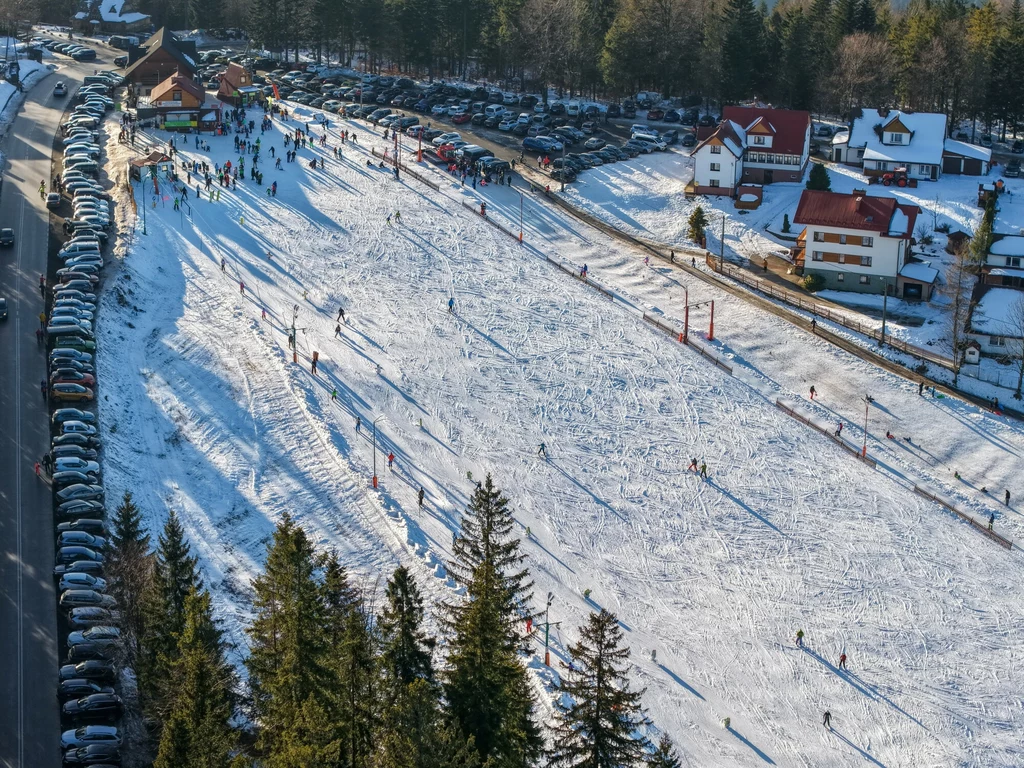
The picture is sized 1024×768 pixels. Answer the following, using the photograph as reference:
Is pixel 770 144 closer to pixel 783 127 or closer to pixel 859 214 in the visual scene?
pixel 783 127

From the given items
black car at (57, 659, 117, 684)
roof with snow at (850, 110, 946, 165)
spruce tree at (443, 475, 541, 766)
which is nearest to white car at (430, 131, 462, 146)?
roof with snow at (850, 110, 946, 165)

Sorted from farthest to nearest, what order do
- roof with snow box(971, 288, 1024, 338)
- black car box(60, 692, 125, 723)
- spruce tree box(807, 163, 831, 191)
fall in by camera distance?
spruce tree box(807, 163, 831, 191)
roof with snow box(971, 288, 1024, 338)
black car box(60, 692, 125, 723)

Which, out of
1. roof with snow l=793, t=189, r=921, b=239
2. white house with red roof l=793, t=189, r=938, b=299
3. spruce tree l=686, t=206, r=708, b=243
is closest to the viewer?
white house with red roof l=793, t=189, r=938, b=299

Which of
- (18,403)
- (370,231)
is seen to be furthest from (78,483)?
(370,231)

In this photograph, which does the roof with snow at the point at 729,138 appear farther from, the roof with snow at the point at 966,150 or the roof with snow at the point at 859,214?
the roof with snow at the point at 966,150

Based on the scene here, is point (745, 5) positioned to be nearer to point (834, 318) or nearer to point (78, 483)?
point (834, 318)

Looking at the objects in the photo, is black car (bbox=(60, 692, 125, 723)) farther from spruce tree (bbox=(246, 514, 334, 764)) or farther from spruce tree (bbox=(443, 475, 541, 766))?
spruce tree (bbox=(443, 475, 541, 766))
